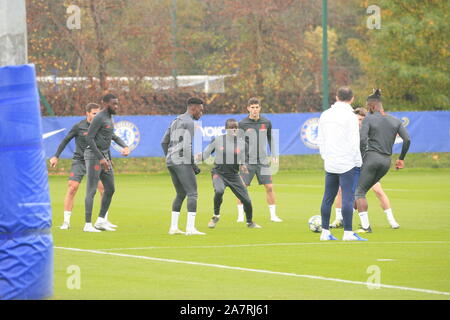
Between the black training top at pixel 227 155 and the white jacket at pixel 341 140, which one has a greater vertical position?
the white jacket at pixel 341 140

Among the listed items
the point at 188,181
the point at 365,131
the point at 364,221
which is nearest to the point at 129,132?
the point at 365,131

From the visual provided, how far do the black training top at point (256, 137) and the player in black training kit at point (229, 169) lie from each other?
3.89ft

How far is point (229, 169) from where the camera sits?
714 inches

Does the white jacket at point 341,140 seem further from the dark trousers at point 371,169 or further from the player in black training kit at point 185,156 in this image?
the player in black training kit at point 185,156

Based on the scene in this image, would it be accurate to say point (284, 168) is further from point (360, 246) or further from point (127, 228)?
point (360, 246)

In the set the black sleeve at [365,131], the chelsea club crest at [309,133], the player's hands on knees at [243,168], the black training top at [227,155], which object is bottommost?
the chelsea club crest at [309,133]

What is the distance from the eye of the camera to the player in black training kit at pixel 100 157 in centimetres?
1725

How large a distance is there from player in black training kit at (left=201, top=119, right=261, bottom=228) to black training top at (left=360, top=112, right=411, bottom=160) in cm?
229

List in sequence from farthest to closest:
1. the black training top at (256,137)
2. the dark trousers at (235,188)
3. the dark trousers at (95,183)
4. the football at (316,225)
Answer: the black training top at (256,137) < the dark trousers at (235,188) < the dark trousers at (95,183) < the football at (316,225)

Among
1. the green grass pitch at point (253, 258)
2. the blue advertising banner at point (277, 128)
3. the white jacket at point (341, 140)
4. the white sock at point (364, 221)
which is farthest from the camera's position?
the blue advertising banner at point (277, 128)

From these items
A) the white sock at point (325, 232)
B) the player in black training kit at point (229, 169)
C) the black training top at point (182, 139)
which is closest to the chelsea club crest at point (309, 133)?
the player in black training kit at point (229, 169)

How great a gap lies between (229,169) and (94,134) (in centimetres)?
252

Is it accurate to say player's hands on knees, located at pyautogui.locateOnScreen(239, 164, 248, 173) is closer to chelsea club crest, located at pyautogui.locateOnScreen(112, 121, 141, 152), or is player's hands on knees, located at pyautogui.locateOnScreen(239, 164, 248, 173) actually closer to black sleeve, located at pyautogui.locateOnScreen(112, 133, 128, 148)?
black sleeve, located at pyautogui.locateOnScreen(112, 133, 128, 148)

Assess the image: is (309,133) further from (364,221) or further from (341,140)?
(341,140)
